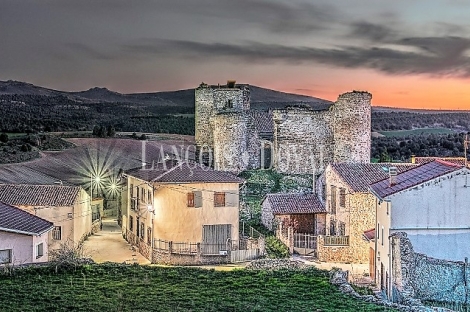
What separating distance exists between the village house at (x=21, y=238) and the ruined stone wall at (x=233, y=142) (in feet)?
51.9

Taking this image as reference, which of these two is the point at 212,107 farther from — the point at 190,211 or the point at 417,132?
the point at 417,132

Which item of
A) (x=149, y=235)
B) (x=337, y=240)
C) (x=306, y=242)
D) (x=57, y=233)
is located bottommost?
(x=306, y=242)

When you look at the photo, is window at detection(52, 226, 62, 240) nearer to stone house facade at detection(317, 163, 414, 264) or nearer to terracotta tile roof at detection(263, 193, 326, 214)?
terracotta tile roof at detection(263, 193, 326, 214)

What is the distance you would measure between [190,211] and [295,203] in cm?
641

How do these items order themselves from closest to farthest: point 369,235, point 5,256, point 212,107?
point 5,256 → point 369,235 → point 212,107

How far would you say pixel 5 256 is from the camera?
24.7 metres

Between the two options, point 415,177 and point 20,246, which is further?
point 20,246

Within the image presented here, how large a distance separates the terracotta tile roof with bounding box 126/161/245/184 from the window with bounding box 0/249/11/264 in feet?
25.2

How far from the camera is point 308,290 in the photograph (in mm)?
20688

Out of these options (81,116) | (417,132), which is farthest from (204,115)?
(417,132)

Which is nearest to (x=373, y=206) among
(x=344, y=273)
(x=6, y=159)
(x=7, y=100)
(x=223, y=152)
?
(x=344, y=273)

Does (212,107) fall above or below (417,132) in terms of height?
below

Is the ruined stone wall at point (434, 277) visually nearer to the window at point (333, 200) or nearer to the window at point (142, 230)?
the window at point (333, 200)

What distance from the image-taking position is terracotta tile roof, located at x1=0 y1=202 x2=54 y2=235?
24.8 meters
